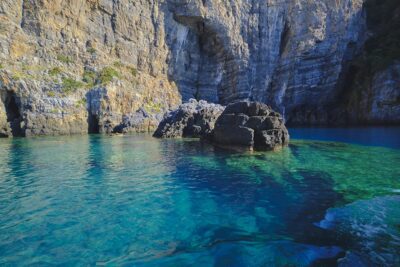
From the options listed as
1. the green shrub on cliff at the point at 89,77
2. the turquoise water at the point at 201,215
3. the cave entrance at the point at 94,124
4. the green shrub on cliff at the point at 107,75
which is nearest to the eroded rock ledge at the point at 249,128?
the turquoise water at the point at 201,215

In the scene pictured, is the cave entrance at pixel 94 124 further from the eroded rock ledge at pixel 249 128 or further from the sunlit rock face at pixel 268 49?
the sunlit rock face at pixel 268 49

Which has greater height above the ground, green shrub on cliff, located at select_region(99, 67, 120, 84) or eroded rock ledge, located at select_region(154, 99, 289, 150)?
green shrub on cliff, located at select_region(99, 67, 120, 84)

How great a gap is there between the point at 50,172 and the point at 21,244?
876 centimetres

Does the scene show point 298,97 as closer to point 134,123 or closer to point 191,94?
point 191,94

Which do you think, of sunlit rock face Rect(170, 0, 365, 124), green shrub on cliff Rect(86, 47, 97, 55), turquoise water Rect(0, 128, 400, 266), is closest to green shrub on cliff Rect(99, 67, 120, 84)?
green shrub on cliff Rect(86, 47, 97, 55)

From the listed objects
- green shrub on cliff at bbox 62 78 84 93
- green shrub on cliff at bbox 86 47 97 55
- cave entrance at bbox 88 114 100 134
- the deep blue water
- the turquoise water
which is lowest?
the turquoise water

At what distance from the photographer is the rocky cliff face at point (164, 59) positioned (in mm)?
40438

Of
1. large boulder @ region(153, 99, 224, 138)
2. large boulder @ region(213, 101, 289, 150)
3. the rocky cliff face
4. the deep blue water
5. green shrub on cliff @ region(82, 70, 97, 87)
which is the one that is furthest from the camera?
green shrub on cliff @ region(82, 70, 97, 87)

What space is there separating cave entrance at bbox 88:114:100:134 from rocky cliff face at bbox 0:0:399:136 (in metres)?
0.16

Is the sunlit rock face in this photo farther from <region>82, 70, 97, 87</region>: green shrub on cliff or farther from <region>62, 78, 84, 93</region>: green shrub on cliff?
<region>62, 78, 84, 93</region>: green shrub on cliff

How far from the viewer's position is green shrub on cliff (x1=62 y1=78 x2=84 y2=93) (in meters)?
42.4

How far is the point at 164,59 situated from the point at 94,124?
2274 centimetres

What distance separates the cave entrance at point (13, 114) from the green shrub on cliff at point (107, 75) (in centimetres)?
1253

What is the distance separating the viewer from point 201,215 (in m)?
8.78
